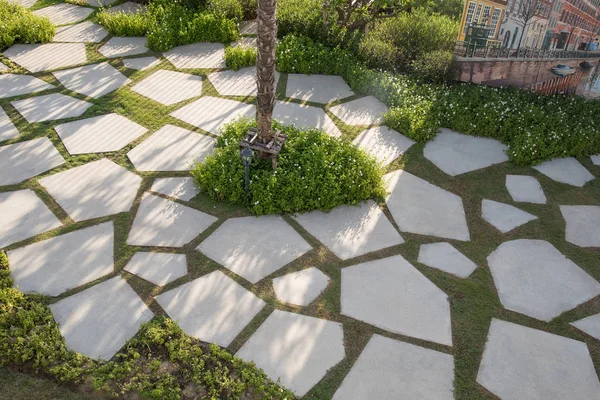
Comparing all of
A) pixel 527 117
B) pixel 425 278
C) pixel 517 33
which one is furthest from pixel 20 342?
pixel 517 33

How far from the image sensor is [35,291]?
349 cm

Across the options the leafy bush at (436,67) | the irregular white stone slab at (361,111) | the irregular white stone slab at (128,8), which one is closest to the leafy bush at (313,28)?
the leafy bush at (436,67)

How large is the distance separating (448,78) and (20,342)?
597 centimetres

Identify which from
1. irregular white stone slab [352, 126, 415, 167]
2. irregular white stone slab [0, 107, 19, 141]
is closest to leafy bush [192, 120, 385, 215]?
irregular white stone slab [352, 126, 415, 167]

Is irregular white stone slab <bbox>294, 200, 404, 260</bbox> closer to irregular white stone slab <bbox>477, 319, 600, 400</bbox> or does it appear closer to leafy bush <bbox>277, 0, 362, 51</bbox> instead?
irregular white stone slab <bbox>477, 319, 600, 400</bbox>

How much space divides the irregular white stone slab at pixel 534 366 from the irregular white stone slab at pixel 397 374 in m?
0.26

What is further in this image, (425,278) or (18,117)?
(18,117)

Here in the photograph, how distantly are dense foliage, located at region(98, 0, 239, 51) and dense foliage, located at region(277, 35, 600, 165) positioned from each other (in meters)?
1.38

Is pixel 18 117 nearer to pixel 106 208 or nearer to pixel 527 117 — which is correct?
pixel 106 208

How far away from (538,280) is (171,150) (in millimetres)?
3753

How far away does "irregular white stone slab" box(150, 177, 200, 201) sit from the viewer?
4.53 metres

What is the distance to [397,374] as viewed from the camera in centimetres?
312

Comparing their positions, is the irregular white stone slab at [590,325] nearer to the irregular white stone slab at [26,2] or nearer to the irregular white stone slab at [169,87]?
the irregular white stone slab at [169,87]

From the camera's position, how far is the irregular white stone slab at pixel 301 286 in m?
3.59
